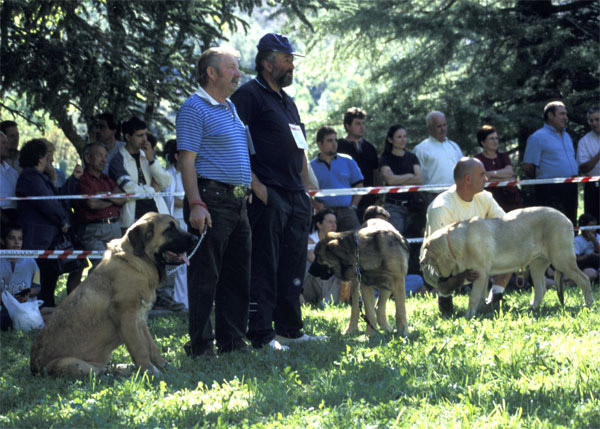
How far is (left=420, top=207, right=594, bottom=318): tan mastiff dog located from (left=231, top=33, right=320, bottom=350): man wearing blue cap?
5.64ft

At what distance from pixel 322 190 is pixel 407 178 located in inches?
53.3

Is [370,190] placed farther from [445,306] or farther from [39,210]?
[39,210]

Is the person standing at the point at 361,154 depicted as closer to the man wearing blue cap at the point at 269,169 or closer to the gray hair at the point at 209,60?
the man wearing blue cap at the point at 269,169

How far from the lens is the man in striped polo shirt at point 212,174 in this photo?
5695 millimetres

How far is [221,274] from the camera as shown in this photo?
610 centimetres

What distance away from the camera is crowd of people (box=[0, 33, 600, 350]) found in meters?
5.80

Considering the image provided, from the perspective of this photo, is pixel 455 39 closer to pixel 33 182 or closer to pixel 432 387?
pixel 33 182

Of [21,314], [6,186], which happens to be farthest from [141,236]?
[6,186]

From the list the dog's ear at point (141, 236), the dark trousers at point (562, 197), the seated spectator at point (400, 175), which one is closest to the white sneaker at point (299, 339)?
the dog's ear at point (141, 236)

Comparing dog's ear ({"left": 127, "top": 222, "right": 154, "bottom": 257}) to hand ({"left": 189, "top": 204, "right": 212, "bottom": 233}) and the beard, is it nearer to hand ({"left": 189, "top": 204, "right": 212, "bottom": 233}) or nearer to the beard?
hand ({"left": 189, "top": 204, "right": 212, "bottom": 233})

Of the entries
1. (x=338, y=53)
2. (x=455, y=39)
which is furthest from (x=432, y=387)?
(x=338, y=53)

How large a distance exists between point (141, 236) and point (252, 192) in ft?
3.53

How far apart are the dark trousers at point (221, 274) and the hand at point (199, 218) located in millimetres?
203

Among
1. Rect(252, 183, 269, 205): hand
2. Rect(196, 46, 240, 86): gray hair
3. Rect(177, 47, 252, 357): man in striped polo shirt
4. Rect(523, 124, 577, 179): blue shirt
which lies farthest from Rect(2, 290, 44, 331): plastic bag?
Rect(523, 124, 577, 179): blue shirt
